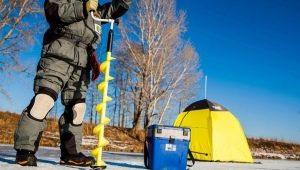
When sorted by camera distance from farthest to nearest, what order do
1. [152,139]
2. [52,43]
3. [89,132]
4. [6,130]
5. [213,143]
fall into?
[89,132]
[6,130]
[213,143]
[152,139]
[52,43]

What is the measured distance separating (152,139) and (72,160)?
40.1 inches

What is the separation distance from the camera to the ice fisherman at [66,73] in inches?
122

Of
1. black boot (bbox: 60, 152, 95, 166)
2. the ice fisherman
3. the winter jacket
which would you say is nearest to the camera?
the ice fisherman

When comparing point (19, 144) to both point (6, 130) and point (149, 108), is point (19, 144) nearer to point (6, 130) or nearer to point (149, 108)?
point (6, 130)

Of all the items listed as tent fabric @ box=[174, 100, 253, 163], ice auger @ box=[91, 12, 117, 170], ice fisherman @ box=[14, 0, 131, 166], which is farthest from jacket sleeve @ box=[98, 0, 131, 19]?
tent fabric @ box=[174, 100, 253, 163]

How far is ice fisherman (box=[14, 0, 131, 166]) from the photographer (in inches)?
122

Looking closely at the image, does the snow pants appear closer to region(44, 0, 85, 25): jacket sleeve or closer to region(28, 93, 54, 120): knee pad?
region(28, 93, 54, 120): knee pad

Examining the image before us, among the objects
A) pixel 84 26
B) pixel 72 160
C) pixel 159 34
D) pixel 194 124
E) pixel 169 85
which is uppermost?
pixel 159 34

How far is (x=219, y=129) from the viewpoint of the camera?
8.38 metres

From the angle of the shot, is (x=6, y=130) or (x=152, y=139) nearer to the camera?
(x=152, y=139)

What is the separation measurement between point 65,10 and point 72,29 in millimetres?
242

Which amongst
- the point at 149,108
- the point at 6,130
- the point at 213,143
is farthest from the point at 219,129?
the point at 149,108

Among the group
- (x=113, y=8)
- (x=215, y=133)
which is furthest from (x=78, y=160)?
(x=215, y=133)

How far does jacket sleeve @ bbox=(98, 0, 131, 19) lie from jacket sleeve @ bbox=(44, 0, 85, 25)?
45 centimetres
